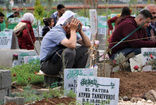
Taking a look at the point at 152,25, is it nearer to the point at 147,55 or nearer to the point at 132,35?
the point at 132,35

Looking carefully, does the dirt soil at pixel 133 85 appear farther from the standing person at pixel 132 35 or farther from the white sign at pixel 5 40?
the white sign at pixel 5 40

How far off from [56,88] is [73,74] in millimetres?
276

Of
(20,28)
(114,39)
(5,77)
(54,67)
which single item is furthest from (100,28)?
(5,77)

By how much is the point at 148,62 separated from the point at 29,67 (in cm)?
240

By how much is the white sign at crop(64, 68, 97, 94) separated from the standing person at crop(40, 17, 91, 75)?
854 millimetres

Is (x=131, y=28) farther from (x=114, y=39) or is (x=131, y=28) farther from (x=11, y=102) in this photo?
(x=11, y=102)

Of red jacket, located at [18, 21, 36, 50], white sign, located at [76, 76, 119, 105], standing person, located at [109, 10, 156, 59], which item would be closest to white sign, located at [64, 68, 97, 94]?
white sign, located at [76, 76, 119, 105]

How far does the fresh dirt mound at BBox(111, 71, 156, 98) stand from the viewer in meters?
4.79

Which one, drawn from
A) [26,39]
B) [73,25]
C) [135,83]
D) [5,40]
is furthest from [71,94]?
[5,40]

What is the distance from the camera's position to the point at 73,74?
4422 millimetres

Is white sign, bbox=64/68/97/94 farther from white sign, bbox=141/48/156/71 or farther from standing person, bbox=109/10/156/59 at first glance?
standing person, bbox=109/10/156/59

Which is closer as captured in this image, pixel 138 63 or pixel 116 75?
pixel 116 75

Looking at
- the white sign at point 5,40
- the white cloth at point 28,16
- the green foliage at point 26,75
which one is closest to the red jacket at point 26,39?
the white cloth at point 28,16

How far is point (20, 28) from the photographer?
9.65 metres
